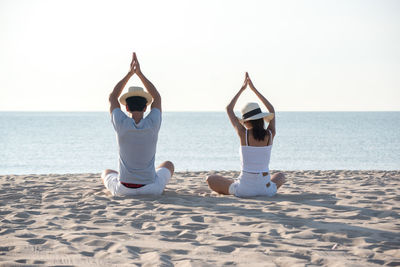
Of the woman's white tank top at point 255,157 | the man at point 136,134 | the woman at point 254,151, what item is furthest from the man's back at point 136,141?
the woman's white tank top at point 255,157

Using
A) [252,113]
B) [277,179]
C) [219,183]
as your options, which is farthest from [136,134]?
[277,179]

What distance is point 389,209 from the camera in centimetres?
575

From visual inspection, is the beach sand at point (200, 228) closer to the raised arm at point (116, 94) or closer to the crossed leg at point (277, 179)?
the crossed leg at point (277, 179)

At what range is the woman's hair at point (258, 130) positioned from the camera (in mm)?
6336

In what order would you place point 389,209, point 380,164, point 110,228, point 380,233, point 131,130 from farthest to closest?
point 380,164
point 131,130
point 389,209
point 110,228
point 380,233

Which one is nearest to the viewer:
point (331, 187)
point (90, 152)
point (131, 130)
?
point (131, 130)

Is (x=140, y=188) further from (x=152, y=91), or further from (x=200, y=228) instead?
(x=200, y=228)

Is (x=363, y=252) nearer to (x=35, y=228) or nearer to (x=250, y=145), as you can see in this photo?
(x=250, y=145)

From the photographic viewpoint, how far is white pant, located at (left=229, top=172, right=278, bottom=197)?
6.55 m

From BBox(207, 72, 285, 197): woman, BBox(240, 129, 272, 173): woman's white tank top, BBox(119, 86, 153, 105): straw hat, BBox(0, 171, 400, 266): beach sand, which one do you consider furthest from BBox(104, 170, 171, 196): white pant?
BBox(240, 129, 272, 173): woman's white tank top

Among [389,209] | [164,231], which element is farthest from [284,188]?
[164,231]

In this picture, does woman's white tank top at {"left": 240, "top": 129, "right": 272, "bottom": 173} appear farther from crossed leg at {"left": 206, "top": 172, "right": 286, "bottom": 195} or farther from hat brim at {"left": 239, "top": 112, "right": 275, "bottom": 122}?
crossed leg at {"left": 206, "top": 172, "right": 286, "bottom": 195}

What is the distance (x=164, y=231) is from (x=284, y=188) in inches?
140

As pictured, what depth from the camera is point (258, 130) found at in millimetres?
6336
